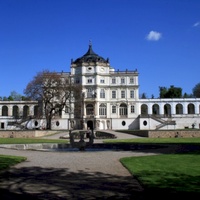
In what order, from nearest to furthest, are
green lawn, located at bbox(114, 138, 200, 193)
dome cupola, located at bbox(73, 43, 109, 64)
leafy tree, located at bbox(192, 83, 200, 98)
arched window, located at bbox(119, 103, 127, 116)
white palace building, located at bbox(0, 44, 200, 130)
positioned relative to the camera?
green lawn, located at bbox(114, 138, 200, 193) < white palace building, located at bbox(0, 44, 200, 130) < arched window, located at bbox(119, 103, 127, 116) < dome cupola, located at bbox(73, 43, 109, 64) < leafy tree, located at bbox(192, 83, 200, 98)

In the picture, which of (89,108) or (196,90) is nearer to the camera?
(89,108)

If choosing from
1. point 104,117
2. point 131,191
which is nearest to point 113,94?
point 104,117

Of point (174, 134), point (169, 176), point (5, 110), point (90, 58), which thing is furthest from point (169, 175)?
point (5, 110)

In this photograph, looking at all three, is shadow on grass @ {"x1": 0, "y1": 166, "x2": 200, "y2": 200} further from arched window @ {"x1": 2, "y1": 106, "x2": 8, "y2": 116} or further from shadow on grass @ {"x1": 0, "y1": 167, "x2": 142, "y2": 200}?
arched window @ {"x1": 2, "y1": 106, "x2": 8, "y2": 116}

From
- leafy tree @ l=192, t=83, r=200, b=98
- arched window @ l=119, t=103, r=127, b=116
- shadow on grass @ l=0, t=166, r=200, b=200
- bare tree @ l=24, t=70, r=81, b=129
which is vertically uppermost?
leafy tree @ l=192, t=83, r=200, b=98

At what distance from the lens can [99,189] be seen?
25.6 feet

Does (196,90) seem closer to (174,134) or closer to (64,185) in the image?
(174,134)

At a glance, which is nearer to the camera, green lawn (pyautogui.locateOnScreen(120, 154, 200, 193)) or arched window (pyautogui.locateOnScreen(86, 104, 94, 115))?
green lawn (pyautogui.locateOnScreen(120, 154, 200, 193))

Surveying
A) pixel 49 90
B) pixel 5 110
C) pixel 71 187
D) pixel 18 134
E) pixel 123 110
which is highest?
pixel 49 90

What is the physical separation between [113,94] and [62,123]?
13.7 metres

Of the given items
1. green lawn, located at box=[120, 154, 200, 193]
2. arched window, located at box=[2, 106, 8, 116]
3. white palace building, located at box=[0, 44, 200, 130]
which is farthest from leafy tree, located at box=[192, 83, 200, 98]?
green lawn, located at box=[120, 154, 200, 193]

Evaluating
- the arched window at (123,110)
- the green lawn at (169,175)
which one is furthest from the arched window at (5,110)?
the green lawn at (169,175)

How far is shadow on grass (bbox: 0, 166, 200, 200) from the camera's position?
23.2 feet

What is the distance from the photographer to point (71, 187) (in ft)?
26.3
